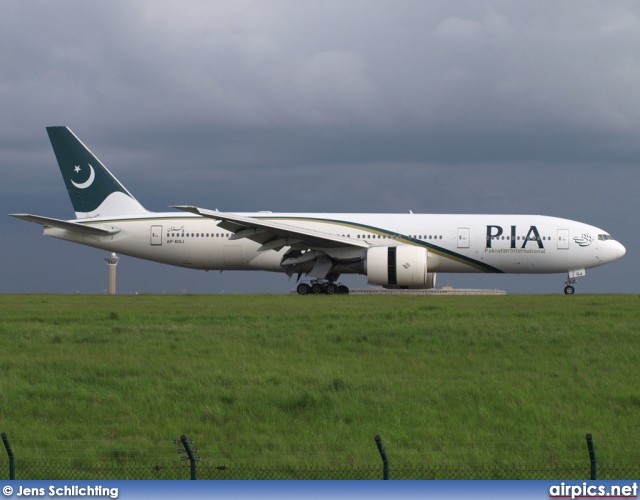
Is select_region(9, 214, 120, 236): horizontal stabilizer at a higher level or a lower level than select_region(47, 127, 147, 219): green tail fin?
lower

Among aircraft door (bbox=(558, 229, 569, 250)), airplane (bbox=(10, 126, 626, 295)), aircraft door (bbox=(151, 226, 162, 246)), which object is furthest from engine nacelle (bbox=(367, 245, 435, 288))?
aircraft door (bbox=(151, 226, 162, 246))

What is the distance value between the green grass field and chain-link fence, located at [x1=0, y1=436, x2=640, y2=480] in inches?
7.6

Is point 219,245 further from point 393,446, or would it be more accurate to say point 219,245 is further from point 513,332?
point 393,446

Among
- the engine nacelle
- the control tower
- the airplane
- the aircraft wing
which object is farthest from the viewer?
the control tower

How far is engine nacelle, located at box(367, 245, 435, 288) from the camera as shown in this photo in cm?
2980

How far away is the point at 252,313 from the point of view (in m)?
21.9

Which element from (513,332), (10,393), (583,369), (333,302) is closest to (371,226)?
(333,302)

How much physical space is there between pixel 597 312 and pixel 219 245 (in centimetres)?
1656

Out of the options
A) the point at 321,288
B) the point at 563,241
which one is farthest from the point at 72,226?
the point at 563,241

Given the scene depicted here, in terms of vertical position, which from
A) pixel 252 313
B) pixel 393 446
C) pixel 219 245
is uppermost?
pixel 219 245

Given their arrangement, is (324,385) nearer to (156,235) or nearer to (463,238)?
(463,238)

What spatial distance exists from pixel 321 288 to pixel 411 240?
3.88 m

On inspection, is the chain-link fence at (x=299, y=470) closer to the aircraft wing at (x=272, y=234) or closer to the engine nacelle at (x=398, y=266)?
the engine nacelle at (x=398, y=266)

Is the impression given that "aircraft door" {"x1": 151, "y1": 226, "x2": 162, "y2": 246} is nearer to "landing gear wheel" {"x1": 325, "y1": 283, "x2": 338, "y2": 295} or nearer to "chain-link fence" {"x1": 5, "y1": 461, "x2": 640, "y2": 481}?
"landing gear wheel" {"x1": 325, "y1": 283, "x2": 338, "y2": 295}
